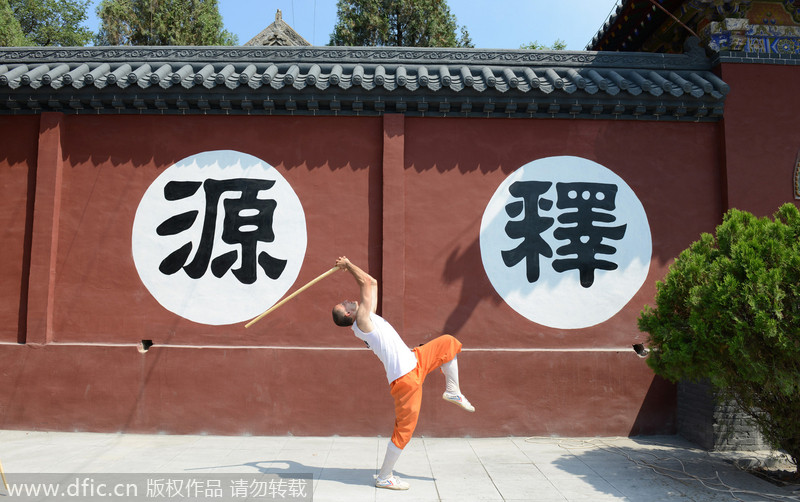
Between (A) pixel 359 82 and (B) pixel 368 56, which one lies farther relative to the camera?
(B) pixel 368 56

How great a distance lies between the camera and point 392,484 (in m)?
4.46

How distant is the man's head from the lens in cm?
456

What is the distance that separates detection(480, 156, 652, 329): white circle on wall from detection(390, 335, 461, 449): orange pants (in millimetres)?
1834

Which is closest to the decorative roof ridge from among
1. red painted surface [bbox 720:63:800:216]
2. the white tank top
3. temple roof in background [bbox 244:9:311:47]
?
red painted surface [bbox 720:63:800:216]

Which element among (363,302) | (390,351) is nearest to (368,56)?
(363,302)

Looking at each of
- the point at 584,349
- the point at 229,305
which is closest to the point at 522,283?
the point at 584,349

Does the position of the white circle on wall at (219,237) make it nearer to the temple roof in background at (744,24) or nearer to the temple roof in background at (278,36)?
the temple roof in background at (744,24)

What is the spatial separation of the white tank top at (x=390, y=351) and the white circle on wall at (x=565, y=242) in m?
2.09

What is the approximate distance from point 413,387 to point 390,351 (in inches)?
13.8

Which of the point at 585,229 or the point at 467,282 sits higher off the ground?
the point at 585,229

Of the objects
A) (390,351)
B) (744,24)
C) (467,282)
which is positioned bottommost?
(390,351)

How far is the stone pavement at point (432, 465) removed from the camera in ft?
14.6

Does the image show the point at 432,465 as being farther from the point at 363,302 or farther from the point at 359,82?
the point at 359,82

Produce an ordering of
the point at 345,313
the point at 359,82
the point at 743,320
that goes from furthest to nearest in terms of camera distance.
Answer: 1. the point at 359,82
2. the point at 345,313
3. the point at 743,320
